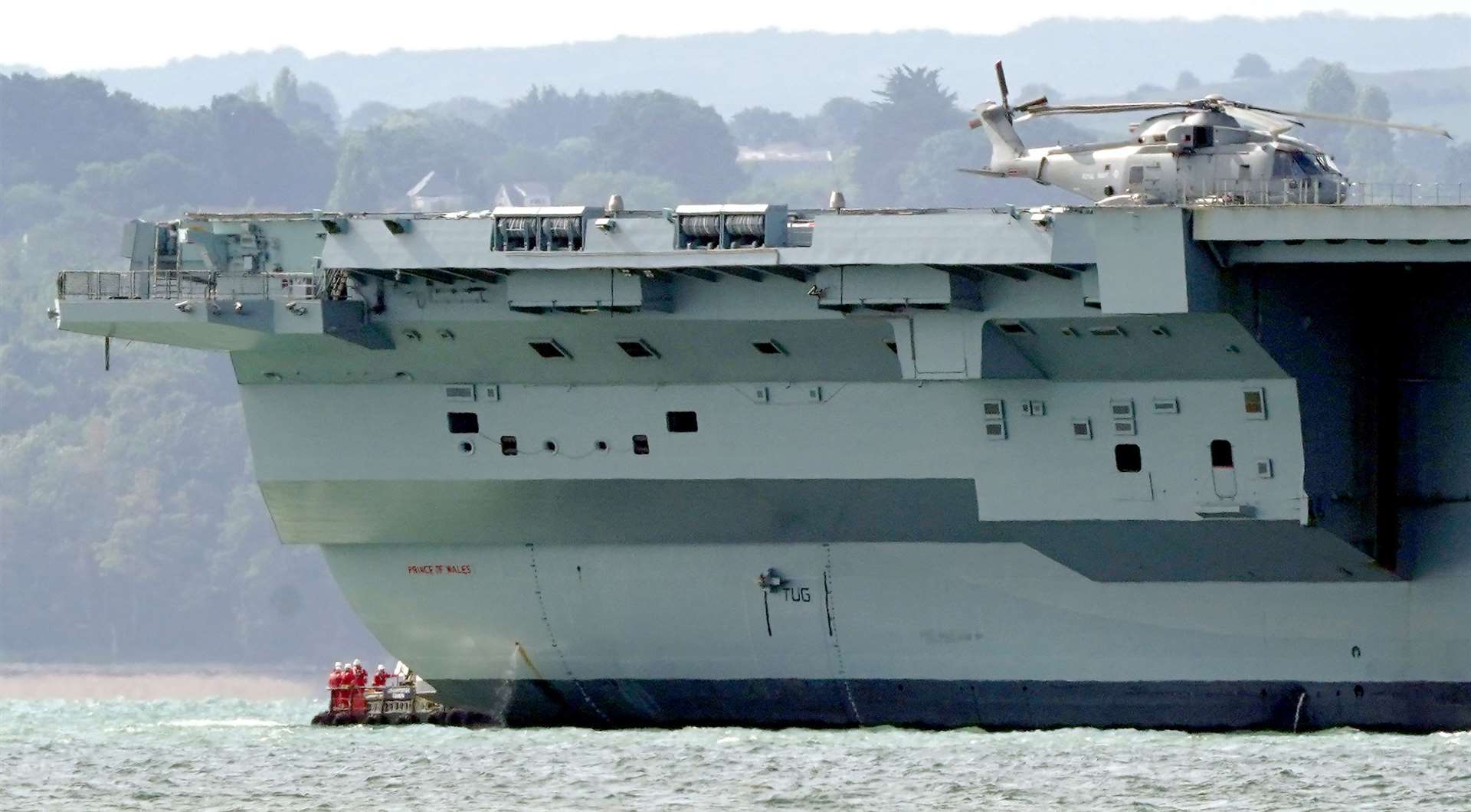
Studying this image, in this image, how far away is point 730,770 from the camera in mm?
27578

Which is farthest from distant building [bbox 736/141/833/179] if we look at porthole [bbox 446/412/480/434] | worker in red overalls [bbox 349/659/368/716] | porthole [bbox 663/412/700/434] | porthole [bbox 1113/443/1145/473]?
porthole [bbox 1113/443/1145/473]

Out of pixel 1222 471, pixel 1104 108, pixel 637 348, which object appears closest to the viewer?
pixel 1222 471

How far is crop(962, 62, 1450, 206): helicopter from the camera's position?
29969 millimetres

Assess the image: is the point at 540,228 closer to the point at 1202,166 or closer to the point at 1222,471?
the point at 1202,166

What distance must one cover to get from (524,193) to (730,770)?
11281 centimetres

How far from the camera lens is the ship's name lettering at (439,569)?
107 ft

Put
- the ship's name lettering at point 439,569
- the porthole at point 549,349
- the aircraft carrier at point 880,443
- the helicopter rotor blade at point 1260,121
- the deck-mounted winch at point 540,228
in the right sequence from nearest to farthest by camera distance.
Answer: the aircraft carrier at point 880,443 < the deck-mounted winch at point 540,228 < the porthole at point 549,349 < the helicopter rotor blade at point 1260,121 < the ship's name lettering at point 439,569

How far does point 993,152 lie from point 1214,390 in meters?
5.04

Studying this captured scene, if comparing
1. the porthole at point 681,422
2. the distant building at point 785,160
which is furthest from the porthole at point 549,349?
the distant building at point 785,160

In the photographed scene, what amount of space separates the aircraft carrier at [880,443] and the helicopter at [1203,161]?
1.34 metres

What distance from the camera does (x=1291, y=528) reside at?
29.2 m

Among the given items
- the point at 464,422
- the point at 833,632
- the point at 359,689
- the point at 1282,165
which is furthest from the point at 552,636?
the point at 1282,165

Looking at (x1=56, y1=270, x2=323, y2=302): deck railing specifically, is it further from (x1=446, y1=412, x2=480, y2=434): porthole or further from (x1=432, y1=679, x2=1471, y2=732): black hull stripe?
(x1=432, y1=679, x2=1471, y2=732): black hull stripe

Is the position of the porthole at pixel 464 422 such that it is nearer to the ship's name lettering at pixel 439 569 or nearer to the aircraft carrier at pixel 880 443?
the aircraft carrier at pixel 880 443
